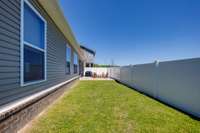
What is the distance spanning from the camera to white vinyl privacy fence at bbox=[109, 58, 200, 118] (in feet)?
13.5

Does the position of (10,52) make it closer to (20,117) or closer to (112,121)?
(20,117)

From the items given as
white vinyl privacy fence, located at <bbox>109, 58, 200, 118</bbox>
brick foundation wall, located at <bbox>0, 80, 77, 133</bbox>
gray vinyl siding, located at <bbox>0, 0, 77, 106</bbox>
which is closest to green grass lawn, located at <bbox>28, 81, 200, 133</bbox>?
brick foundation wall, located at <bbox>0, 80, 77, 133</bbox>

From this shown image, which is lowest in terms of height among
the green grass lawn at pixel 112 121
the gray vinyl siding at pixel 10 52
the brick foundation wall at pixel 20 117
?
the green grass lawn at pixel 112 121

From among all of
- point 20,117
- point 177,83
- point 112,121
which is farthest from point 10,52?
point 177,83

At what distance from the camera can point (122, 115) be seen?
4070 millimetres

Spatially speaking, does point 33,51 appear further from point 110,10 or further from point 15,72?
point 110,10

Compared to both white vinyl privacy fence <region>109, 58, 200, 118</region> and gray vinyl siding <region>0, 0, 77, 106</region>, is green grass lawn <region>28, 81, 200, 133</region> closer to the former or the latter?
white vinyl privacy fence <region>109, 58, 200, 118</region>

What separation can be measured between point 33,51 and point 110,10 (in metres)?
10.8

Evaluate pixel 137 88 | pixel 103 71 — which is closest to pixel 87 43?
pixel 103 71

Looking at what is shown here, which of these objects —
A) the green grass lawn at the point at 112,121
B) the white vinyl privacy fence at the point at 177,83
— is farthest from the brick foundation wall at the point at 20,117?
the white vinyl privacy fence at the point at 177,83

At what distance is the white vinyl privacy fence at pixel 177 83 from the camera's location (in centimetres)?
411

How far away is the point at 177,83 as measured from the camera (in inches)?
194

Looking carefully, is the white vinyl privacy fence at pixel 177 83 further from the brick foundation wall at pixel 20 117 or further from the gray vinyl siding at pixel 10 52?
the gray vinyl siding at pixel 10 52

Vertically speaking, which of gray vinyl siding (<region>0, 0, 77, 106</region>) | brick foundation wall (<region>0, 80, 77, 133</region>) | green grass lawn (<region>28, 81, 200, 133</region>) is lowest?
green grass lawn (<region>28, 81, 200, 133</region>)
